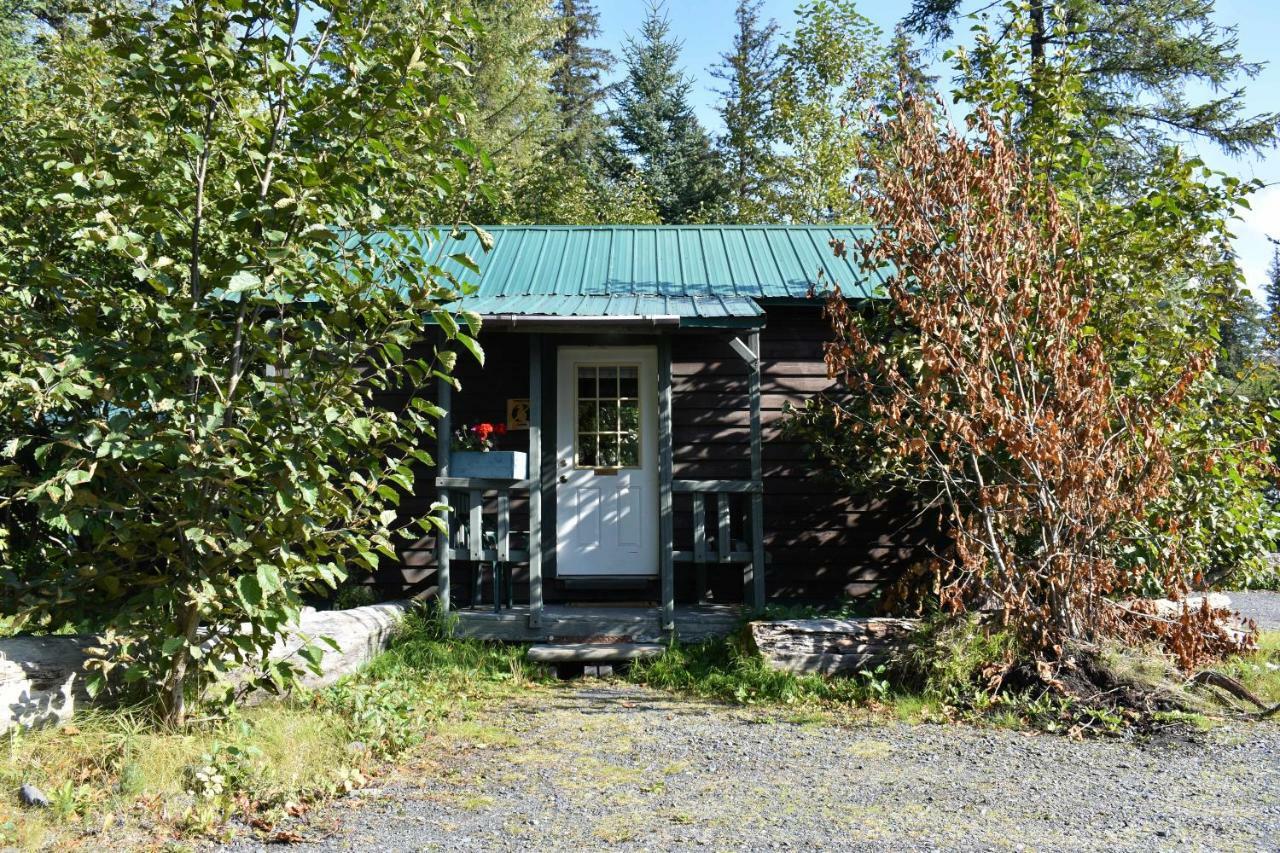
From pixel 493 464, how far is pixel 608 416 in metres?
1.58

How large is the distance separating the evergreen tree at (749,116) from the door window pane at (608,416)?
1536 centimetres

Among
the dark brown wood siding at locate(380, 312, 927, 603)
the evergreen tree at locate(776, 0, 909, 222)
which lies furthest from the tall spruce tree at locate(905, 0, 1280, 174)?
the dark brown wood siding at locate(380, 312, 927, 603)

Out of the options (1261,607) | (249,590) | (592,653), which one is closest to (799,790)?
(249,590)

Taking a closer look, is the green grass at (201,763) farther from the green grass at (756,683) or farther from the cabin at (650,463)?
the cabin at (650,463)

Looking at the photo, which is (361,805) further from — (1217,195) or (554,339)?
(1217,195)

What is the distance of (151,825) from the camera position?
376cm

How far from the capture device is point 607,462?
8.51 m

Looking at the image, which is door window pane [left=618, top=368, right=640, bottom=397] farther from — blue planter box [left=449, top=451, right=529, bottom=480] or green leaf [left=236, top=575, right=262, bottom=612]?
green leaf [left=236, top=575, right=262, bottom=612]

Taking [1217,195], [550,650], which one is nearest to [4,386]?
[550,650]

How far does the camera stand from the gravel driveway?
376 centimetres

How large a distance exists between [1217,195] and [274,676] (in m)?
6.77

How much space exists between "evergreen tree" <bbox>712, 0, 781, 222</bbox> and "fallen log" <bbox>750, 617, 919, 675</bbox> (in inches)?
705

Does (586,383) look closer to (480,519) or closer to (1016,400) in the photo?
(480,519)

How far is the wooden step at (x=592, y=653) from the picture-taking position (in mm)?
6902
